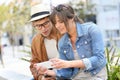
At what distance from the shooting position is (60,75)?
7.46 feet

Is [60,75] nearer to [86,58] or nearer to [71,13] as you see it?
[86,58]

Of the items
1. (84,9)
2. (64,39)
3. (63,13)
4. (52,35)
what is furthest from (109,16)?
(63,13)

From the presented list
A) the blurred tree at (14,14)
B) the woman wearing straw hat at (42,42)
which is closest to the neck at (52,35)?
the woman wearing straw hat at (42,42)

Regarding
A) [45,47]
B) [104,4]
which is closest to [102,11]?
[104,4]

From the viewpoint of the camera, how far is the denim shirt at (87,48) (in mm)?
2068

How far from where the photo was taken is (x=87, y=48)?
2133mm

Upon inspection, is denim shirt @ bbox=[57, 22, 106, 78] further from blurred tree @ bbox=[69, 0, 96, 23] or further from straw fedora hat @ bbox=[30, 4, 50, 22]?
blurred tree @ bbox=[69, 0, 96, 23]

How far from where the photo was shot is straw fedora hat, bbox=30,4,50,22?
8.13 feet

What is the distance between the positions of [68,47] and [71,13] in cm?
25

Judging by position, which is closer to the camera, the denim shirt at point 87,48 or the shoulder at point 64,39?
the denim shirt at point 87,48

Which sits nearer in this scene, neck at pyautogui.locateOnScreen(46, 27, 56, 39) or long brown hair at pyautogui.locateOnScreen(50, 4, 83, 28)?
long brown hair at pyautogui.locateOnScreen(50, 4, 83, 28)

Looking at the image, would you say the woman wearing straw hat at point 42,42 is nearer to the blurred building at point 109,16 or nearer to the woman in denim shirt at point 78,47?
the woman in denim shirt at point 78,47

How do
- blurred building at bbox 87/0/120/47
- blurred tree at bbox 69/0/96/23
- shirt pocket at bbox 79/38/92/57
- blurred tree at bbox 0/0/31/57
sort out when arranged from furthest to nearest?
blurred tree at bbox 69/0/96/23 → blurred building at bbox 87/0/120/47 → blurred tree at bbox 0/0/31/57 → shirt pocket at bbox 79/38/92/57

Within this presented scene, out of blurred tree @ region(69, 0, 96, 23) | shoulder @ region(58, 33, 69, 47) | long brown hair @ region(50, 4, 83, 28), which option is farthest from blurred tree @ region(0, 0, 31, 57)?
long brown hair @ region(50, 4, 83, 28)
